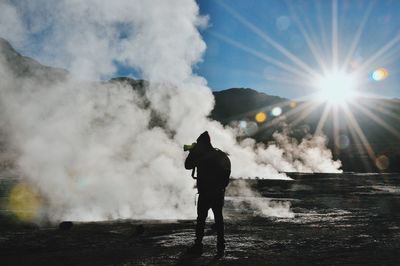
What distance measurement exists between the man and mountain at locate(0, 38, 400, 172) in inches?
556

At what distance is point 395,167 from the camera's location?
72438mm

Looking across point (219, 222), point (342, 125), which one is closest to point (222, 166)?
point (219, 222)

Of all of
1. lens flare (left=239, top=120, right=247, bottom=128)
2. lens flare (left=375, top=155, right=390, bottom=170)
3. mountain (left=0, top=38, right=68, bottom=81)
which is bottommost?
mountain (left=0, top=38, right=68, bottom=81)

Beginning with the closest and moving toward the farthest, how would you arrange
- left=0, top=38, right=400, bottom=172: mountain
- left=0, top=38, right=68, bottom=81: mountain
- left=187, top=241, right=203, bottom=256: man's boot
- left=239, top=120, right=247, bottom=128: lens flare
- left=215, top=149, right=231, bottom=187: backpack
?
left=187, top=241, right=203, bottom=256: man's boot, left=215, top=149, right=231, bottom=187: backpack, left=0, top=38, right=68, bottom=81: mountain, left=0, top=38, right=400, bottom=172: mountain, left=239, top=120, right=247, bottom=128: lens flare

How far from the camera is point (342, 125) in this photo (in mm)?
153750

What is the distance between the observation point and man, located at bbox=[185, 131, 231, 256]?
21.1 feet

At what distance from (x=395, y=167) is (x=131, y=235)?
242 ft

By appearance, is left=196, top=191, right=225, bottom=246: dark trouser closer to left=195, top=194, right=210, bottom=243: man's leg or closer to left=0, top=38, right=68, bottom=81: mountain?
left=195, top=194, right=210, bottom=243: man's leg

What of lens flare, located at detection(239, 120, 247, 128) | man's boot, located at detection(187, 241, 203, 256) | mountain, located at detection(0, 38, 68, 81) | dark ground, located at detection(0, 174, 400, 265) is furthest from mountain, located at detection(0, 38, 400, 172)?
man's boot, located at detection(187, 241, 203, 256)

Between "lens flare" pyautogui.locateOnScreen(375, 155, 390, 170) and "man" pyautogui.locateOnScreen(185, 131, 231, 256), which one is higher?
"lens flare" pyautogui.locateOnScreen(375, 155, 390, 170)

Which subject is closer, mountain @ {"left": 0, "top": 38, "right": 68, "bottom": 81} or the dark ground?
the dark ground

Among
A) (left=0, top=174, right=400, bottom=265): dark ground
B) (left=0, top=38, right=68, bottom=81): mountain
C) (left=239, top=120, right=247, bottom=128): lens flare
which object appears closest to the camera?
(left=0, top=174, right=400, bottom=265): dark ground

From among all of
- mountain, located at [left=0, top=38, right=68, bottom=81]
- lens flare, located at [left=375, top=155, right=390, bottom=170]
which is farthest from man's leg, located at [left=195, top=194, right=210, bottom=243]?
lens flare, located at [left=375, top=155, right=390, bottom=170]

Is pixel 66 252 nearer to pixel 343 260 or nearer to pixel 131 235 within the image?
pixel 131 235
